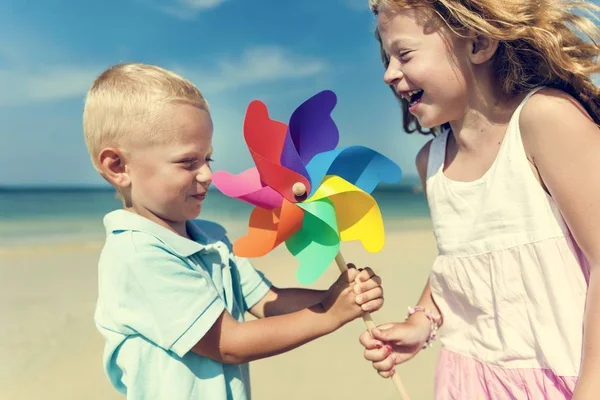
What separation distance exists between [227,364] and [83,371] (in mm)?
2276

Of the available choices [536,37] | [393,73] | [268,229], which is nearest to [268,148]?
[268,229]

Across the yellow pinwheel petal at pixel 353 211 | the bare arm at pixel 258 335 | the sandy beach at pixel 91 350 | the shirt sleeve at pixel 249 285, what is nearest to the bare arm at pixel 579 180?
the yellow pinwheel petal at pixel 353 211

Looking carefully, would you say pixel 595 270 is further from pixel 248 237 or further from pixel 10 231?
pixel 10 231

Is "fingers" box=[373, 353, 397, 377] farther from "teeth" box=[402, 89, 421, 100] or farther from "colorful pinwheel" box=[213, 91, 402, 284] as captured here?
"teeth" box=[402, 89, 421, 100]

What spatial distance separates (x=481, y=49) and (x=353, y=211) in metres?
0.50

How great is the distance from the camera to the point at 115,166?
1553 millimetres

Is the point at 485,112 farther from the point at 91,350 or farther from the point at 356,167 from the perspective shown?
the point at 91,350

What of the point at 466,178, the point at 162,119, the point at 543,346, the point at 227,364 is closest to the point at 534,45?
the point at 466,178

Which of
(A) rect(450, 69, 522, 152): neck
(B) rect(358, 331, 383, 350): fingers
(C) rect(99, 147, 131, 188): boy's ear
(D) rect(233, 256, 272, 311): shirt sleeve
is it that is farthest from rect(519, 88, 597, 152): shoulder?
(C) rect(99, 147, 131, 188): boy's ear

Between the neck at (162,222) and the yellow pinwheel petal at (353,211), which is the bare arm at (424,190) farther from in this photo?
the neck at (162,222)

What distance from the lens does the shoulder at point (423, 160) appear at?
1.62 m

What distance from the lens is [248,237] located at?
1.41 m

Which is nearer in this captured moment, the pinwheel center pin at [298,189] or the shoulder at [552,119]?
the shoulder at [552,119]

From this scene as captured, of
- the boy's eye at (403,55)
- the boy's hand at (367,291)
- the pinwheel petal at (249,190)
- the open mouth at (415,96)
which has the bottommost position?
the boy's hand at (367,291)
